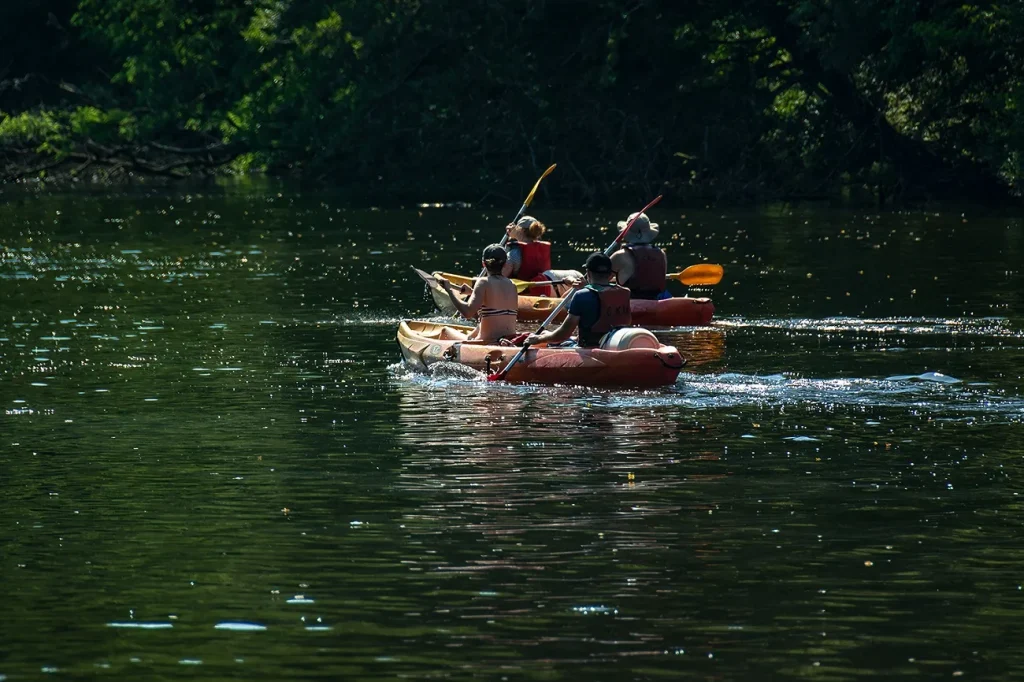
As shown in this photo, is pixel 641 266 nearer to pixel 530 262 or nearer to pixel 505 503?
pixel 530 262

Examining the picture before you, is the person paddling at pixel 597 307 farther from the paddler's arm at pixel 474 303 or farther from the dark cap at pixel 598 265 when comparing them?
the paddler's arm at pixel 474 303

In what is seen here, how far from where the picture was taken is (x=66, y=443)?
1472 centimetres

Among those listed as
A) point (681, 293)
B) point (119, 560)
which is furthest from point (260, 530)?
point (681, 293)

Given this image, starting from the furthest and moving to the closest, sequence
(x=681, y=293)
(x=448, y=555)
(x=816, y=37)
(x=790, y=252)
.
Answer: (x=816, y=37), (x=790, y=252), (x=681, y=293), (x=448, y=555)

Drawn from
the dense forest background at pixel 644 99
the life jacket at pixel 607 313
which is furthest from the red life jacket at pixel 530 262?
the dense forest background at pixel 644 99

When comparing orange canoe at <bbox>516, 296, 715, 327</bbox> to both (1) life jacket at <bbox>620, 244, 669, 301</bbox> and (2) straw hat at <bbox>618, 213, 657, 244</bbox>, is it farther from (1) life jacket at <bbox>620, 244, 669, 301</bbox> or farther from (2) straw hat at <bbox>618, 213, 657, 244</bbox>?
(2) straw hat at <bbox>618, 213, 657, 244</bbox>

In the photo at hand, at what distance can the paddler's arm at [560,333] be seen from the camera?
17.1 metres

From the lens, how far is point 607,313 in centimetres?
1706

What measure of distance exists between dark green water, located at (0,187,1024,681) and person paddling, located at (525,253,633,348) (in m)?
0.65

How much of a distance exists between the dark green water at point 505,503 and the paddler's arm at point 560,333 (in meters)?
0.51

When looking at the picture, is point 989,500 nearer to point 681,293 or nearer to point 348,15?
point 681,293

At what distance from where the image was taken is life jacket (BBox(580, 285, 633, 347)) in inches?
669

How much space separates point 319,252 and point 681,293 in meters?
8.46

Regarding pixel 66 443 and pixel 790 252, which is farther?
pixel 790 252
